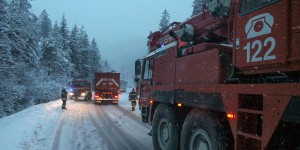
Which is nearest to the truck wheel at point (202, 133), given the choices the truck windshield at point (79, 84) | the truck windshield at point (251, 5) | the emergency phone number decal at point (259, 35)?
the emergency phone number decal at point (259, 35)

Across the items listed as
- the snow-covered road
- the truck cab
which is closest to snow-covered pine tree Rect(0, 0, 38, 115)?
the truck cab

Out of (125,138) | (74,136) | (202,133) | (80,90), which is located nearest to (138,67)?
(125,138)

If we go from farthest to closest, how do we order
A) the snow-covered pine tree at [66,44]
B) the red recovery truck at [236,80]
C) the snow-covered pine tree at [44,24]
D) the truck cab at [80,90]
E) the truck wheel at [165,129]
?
the snow-covered pine tree at [44,24] < the snow-covered pine tree at [66,44] < the truck cab at [80,90] < the truck wheel at [165,129] < the red recovery truck at [236,80]

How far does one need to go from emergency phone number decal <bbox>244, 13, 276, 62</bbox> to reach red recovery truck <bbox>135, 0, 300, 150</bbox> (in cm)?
1

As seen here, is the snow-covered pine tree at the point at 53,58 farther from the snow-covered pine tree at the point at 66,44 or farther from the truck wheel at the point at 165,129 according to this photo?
the truck wheel at the point at 165,129

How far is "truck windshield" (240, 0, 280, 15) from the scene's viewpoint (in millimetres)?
4441

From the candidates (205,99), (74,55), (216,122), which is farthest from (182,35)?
(74,55)

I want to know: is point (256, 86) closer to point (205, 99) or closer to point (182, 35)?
point (205, 99)

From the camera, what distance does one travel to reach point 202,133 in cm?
574

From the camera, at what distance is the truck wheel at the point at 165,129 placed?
7.29 metres

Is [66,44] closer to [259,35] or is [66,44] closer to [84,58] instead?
[84,58]

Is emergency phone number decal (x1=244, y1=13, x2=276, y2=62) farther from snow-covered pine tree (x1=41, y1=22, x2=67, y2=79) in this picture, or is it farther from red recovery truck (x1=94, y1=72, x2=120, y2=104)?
snow-covered pine tree (x1=41, y1=22, x2=67, y2=79)

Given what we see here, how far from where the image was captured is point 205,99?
572 cm

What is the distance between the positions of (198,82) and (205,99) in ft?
1.92
